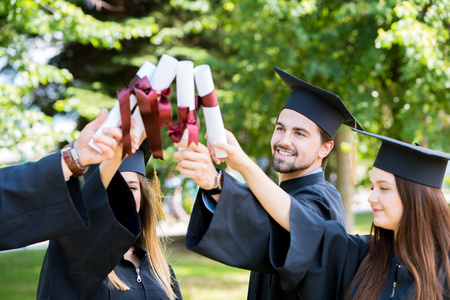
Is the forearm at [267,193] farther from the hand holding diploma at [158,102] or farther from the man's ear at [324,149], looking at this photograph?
the man's ear at [324,149]

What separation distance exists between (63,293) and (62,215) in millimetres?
537

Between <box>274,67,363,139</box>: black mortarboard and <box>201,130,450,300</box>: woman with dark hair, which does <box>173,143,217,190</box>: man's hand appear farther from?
<box>274,67,363,139</box>: black mortarboard

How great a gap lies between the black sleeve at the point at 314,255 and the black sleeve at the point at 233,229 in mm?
69

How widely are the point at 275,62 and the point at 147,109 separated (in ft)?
22.9

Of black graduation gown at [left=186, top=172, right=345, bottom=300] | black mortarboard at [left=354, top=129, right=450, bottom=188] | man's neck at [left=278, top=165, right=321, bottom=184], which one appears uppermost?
black mortarboard at [left=354, top=129, right=450, bottom=188]

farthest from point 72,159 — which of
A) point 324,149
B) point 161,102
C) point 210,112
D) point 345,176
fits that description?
point 345,176

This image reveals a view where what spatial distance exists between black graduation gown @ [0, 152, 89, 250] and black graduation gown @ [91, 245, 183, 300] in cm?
98

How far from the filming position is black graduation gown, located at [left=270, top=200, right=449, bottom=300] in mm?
2229

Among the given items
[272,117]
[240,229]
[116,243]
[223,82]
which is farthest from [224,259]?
[223,82]

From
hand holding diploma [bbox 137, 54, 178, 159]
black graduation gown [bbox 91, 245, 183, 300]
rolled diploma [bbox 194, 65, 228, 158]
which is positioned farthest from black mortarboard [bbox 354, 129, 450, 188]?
black graduation gown [bbox 91, 245, 183, 300]

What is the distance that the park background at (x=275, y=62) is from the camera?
620cm

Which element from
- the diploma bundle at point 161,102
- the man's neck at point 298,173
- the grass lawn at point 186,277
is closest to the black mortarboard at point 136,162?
the man's neck at point 298,173

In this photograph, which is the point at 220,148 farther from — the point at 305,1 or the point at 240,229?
the point at 305,1

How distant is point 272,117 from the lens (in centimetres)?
1009
